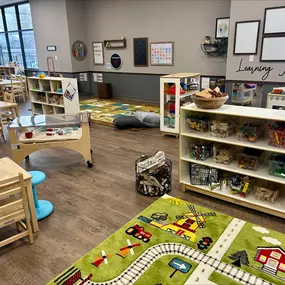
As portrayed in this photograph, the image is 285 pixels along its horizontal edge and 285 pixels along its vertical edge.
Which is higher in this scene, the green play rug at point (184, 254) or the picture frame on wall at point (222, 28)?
the picture frame on wall at point (222, 28)

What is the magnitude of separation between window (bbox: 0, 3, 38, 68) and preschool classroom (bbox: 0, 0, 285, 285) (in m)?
5.04

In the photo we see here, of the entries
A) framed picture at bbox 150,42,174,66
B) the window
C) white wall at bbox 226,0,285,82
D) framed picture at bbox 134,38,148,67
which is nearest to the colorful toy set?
white wall at bbox 226,0,285,82

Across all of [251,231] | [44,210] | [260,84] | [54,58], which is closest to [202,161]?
[251,231]

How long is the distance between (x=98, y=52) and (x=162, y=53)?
2482 millimetres

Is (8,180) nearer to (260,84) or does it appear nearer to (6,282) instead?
(6,282)

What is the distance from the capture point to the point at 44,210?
2.85 meters

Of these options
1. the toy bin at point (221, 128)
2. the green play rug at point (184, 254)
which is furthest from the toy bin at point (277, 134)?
the green play rug at point (184, 254)

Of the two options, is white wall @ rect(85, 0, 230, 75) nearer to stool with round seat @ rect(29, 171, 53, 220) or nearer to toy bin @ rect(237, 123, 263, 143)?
toy bin @ rect(237, 123, 263, 143)

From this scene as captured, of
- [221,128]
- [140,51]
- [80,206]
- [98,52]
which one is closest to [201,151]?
[221,128]

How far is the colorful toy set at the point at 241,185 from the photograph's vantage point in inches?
110

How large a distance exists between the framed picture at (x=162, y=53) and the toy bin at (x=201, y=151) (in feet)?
15.5

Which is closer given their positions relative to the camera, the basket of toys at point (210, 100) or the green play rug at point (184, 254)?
the green play rug at point (184, 254)

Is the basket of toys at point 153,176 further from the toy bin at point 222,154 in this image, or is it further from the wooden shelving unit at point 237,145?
the toy bin at point 222,154

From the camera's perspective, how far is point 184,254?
86.2 inches
